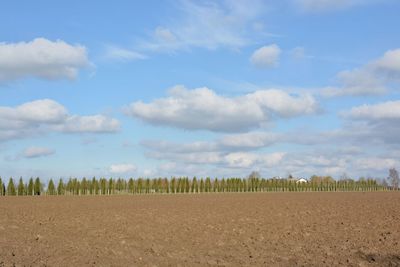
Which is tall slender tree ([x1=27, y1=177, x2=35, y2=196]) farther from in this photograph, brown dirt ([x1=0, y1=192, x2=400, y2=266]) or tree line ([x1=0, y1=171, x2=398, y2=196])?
brown dirt ([x1=0, y1=192, x2=400, y2=266])

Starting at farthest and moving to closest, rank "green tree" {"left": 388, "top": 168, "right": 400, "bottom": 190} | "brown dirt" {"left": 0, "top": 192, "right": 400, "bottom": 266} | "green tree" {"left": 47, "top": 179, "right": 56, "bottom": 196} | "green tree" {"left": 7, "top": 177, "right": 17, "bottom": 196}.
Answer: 1. "green tree" {"left": 388, "top": 168, "right": 400, "bottom": 190}
2. "green tree" {"left": 47, "top": 179, "right": 56, "bottom": 196}
3. "green tree" {"left": 7, "top": 177, "right": 17, "bottom": 196}
4. "brown dirt" {"left": 0, "top": 192, "right": 400, "bottom": 266}

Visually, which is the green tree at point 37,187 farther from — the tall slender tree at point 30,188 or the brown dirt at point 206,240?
the brown dirt at point 206,240

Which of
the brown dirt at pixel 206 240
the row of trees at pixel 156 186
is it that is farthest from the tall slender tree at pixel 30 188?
the brown dirt at pixel 206 240

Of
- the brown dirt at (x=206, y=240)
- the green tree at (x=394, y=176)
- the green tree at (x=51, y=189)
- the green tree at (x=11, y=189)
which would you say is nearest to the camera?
the brown dirt at (x=206, y=240)

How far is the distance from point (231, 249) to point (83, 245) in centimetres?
569

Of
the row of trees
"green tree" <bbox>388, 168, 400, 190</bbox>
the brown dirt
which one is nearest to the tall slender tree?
the row of trees

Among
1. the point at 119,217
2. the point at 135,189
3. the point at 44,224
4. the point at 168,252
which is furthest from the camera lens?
the point at 135,189

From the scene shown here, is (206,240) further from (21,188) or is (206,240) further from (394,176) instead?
(394,176)

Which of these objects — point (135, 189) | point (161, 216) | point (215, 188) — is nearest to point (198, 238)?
point (161, 216)

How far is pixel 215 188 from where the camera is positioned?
11762cm

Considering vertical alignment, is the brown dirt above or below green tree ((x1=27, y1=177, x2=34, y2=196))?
below

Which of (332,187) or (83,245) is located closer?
(83,245)

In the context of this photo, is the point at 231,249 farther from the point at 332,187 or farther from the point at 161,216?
the point at 332,187

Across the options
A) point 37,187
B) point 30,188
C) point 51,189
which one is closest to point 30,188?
point 30,188
